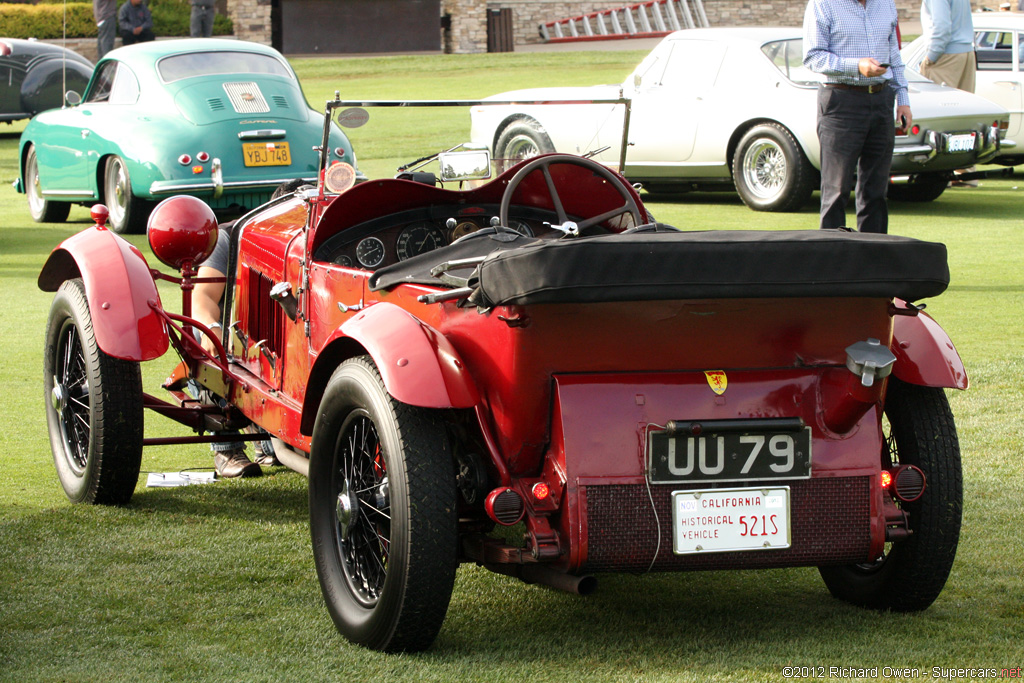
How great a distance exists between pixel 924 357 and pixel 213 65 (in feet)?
31.1

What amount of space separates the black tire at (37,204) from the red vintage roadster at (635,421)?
32.4 feet

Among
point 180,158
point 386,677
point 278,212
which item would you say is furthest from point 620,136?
point 180,158

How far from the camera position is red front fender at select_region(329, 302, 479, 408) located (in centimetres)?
306

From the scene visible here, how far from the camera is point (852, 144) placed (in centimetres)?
708

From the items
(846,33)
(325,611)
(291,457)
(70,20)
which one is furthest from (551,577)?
(70,20)

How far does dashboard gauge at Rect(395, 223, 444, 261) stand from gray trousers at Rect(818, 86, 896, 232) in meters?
3.42

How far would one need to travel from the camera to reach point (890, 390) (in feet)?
11.4

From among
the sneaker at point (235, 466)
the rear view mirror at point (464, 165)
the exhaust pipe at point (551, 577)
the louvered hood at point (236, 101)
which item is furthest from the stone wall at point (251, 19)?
the exhaust pipe at point (551, 577)

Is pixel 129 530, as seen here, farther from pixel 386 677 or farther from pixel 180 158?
pixel 180 158

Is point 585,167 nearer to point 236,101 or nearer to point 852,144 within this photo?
point 852,144

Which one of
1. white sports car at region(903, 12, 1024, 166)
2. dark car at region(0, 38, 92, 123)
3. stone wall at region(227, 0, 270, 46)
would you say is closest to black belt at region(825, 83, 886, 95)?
white sports car at region(903, 12, 1024, 166)

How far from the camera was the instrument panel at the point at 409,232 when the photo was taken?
13.6 feet

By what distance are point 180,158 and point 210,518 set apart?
674cm

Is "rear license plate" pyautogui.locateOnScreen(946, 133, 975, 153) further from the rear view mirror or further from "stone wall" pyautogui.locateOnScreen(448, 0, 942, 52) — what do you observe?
"stone wall" pyautogui.locateOnScreen(448, 0, 942, 52)
